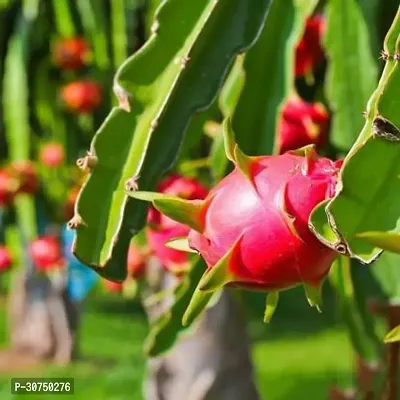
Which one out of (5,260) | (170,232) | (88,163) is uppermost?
(88,163)

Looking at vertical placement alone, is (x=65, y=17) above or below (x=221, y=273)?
below

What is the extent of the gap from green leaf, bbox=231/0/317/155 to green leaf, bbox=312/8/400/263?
486mm

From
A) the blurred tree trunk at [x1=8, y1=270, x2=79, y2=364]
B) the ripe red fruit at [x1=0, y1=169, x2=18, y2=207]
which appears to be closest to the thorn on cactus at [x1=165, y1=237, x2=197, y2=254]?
the ripe red fruit at [x1=0, y1=169, x2=18, y2=207]

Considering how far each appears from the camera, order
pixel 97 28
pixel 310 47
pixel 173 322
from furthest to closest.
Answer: pixel 97 28 < pixel 310 47 < pixel 173 322

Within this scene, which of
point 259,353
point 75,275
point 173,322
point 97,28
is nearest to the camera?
point 173,322

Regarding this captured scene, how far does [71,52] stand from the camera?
3.38 m

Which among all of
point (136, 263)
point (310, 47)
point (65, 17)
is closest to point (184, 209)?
point (310, 47)

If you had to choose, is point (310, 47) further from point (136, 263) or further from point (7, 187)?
point (7, 187)

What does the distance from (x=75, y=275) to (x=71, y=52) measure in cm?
147

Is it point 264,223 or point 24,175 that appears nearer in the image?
point 264,223

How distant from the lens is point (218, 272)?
70cm

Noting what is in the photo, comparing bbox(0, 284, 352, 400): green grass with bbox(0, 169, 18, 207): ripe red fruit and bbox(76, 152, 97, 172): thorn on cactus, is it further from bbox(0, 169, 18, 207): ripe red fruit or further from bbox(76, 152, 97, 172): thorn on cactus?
bbox(76, 152, 97, 172): thorn on cactus

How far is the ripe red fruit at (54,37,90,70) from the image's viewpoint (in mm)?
3324

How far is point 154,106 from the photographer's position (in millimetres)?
1071
